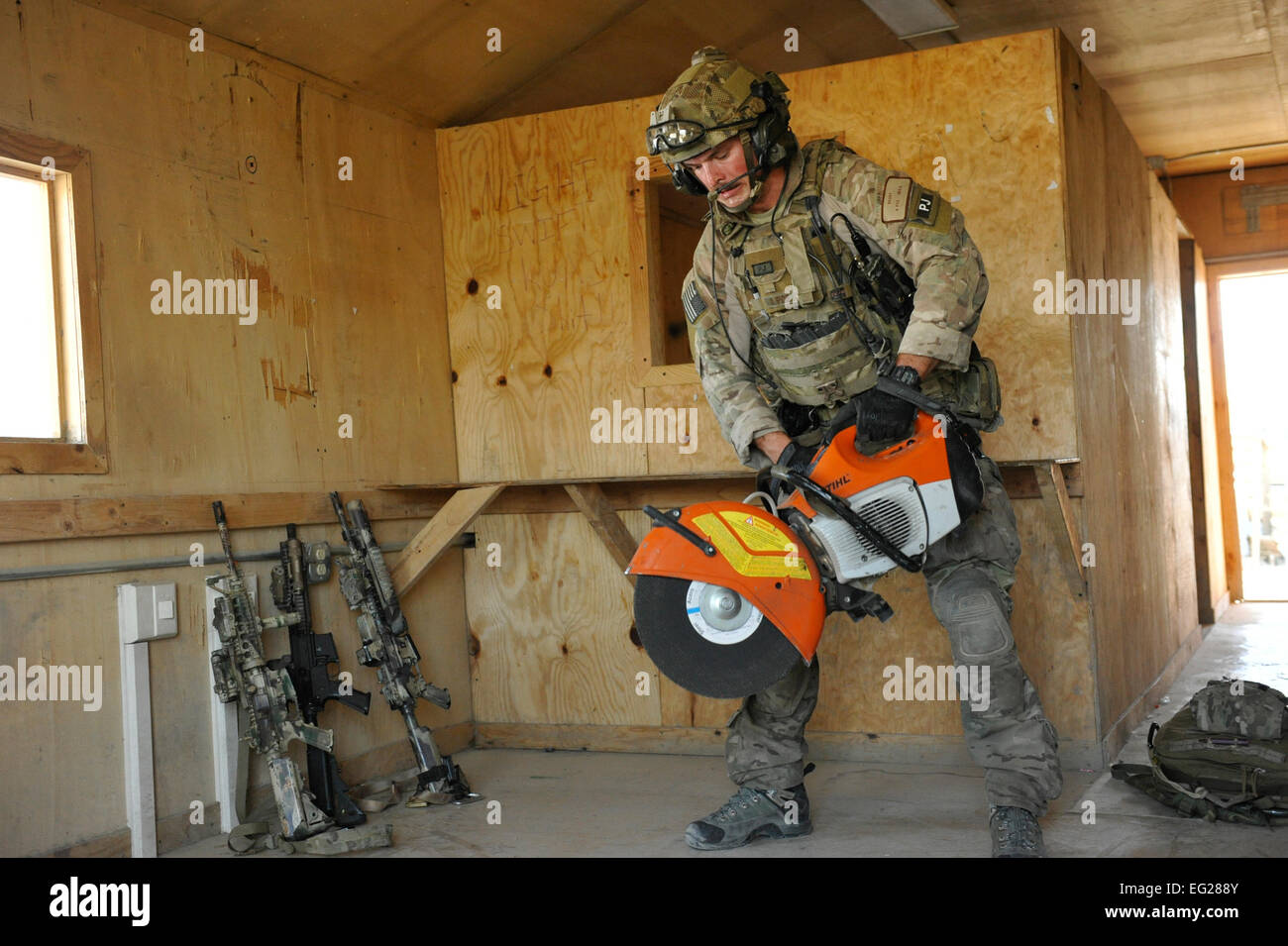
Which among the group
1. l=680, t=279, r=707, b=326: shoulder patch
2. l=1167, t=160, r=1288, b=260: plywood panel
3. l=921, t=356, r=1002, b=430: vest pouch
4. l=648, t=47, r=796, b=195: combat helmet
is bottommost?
l=921, t=356, r=1002, b=430: vest pouch

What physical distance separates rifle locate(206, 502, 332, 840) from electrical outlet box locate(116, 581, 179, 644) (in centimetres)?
12

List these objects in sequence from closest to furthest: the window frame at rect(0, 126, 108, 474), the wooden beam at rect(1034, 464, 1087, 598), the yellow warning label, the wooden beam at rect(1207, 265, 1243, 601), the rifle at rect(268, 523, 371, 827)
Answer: the yellow warning label → the window frame at rect(0, 126, 108, 474) → the wooden beam at rect(1034, 464, 1087, 598) → the rifle at rect(268, 523, 371, 827) → the wooden beam at rect(1207, 265, 1243, 601)

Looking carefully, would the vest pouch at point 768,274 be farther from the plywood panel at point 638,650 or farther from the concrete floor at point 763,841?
the concrete floor at point 763,841

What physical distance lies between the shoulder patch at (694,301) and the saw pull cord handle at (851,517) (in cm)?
70

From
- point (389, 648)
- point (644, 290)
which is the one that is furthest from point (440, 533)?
point (644, 290)

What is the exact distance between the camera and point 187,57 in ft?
10.9

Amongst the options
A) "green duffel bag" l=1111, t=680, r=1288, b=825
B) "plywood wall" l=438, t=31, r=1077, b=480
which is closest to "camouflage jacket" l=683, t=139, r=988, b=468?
"plywood wall" l=438, t=31, r=1077, b=480

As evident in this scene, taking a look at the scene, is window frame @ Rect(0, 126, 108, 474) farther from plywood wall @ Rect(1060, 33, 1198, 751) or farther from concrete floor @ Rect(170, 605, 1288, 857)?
plywood wall @ Rect(1060, 33, 1198, 751)

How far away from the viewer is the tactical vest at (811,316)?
2.75 meters

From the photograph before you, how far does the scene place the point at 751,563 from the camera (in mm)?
2318

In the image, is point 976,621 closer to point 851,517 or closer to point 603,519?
point 851,517

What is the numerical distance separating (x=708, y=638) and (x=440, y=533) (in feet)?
5.41

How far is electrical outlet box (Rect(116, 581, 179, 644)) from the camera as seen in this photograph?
3.01 meters

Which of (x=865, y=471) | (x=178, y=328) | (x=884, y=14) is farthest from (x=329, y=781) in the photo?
(x=884, y=14)
